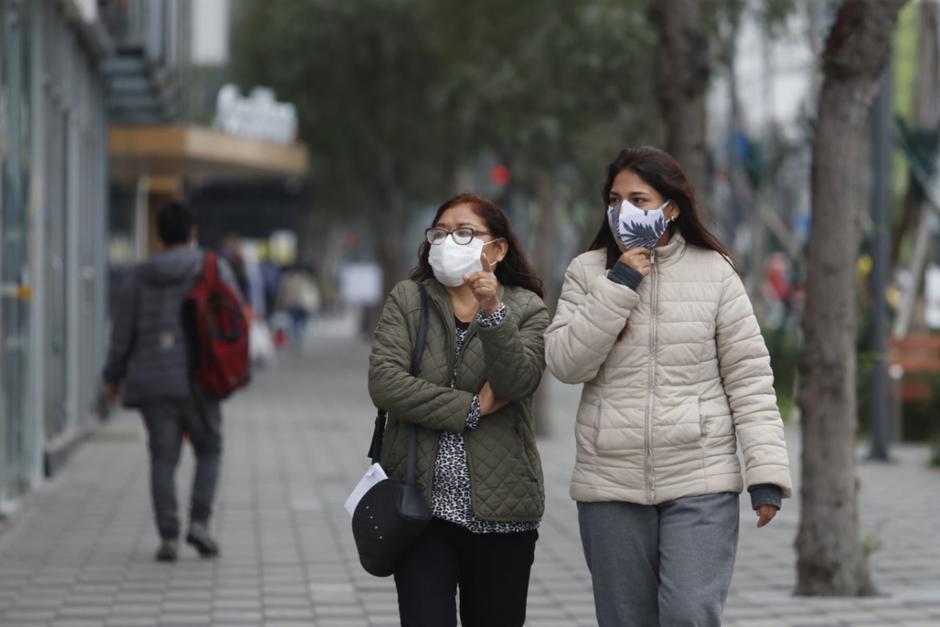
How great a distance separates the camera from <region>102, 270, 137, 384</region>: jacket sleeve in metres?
9.85

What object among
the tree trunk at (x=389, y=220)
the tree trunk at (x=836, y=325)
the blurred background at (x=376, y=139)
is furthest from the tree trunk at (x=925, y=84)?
the tree trunk at (x=389, y=220)

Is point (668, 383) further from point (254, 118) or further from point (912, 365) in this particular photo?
point (254, 118)

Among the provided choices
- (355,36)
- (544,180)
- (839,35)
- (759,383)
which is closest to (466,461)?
(759,383)

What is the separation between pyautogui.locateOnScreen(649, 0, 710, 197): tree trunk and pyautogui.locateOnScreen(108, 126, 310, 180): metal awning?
39.1 feet

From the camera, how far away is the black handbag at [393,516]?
521 cm

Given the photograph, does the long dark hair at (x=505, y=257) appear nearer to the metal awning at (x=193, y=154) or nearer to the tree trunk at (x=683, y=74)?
the tree trunk at (x=683, y=74)

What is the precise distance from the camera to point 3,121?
38.7 ft

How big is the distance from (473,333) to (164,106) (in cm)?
1765

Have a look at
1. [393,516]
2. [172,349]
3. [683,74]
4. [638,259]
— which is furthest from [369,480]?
[683,74]

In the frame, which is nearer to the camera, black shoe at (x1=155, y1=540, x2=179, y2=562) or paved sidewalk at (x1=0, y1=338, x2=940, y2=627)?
paved sidewalk at (x1=0, y1=338, x2=940, y2=627)

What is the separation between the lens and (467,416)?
5.23m

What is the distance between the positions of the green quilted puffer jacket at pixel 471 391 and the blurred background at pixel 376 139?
4075 mm

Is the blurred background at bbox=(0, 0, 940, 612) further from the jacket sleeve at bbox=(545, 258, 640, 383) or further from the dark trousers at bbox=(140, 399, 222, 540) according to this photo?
the jacket sleeve at bbox=(545, 258, 640, 383)

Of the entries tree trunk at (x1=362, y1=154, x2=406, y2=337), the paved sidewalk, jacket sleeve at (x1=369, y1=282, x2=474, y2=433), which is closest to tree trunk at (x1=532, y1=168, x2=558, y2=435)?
the paved sidewalk
